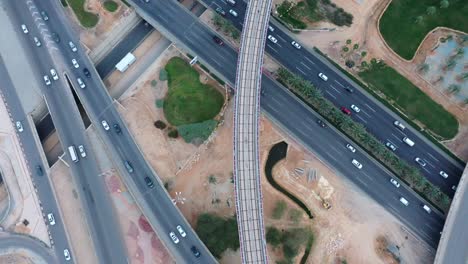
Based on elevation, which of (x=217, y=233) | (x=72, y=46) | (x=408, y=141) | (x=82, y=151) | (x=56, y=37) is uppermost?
(x=56, y=37)

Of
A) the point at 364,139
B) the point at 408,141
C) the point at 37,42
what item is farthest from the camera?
the point at 37,42

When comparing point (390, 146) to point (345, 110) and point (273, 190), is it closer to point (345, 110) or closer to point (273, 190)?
point (345, 110)

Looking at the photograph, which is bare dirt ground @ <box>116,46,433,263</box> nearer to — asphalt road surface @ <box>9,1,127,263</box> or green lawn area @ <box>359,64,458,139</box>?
asphalt road surface @ <box>9,1,127,263</box>

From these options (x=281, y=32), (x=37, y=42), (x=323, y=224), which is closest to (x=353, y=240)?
(x=323, y=224)

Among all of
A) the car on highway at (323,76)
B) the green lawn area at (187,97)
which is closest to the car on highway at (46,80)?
the green lawn area at (187,97)

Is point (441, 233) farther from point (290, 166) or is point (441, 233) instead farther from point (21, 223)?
point (21, 223)

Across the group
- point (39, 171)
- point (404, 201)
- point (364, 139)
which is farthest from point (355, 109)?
point (39, 171)
